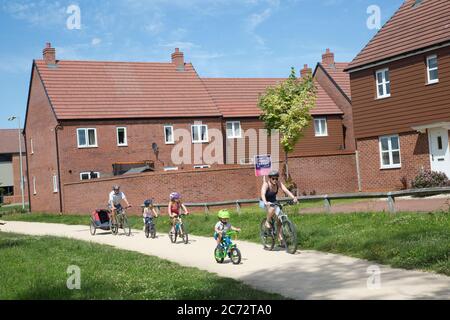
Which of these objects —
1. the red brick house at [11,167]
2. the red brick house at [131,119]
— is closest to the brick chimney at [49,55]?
the red brick house at [131,119]

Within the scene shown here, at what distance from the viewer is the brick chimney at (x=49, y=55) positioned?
4347cm

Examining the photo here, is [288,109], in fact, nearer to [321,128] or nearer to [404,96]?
[404,96]

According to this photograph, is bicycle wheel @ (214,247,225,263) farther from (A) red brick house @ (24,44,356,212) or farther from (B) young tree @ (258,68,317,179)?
(A) red brick house @ (24,44,356,212)

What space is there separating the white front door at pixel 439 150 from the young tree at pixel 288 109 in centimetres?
997

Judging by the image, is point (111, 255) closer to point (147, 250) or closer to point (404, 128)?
point (147, 250)

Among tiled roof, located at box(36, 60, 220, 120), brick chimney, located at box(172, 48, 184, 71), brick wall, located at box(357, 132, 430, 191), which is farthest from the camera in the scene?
brick chimney, located at box(172, 48, 184, 71)

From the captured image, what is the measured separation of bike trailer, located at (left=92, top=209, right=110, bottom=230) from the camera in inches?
923

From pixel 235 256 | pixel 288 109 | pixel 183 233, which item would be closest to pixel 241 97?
pixel 288 109

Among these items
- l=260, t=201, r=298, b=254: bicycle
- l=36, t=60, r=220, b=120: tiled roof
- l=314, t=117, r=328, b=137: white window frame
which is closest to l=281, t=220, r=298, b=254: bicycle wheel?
l=260, t=201, r=298, b=254: bicycle

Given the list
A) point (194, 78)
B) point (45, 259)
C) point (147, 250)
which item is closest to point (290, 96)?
point (194, 78)

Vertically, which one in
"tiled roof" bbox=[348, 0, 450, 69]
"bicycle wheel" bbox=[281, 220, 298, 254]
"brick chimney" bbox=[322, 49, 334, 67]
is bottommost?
"bicycle wheel" bbox=[281, 220, 298, 254]

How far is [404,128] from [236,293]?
2025 centimetres

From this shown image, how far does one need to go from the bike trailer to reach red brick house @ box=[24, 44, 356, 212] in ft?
47.7

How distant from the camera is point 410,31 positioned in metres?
28.0
